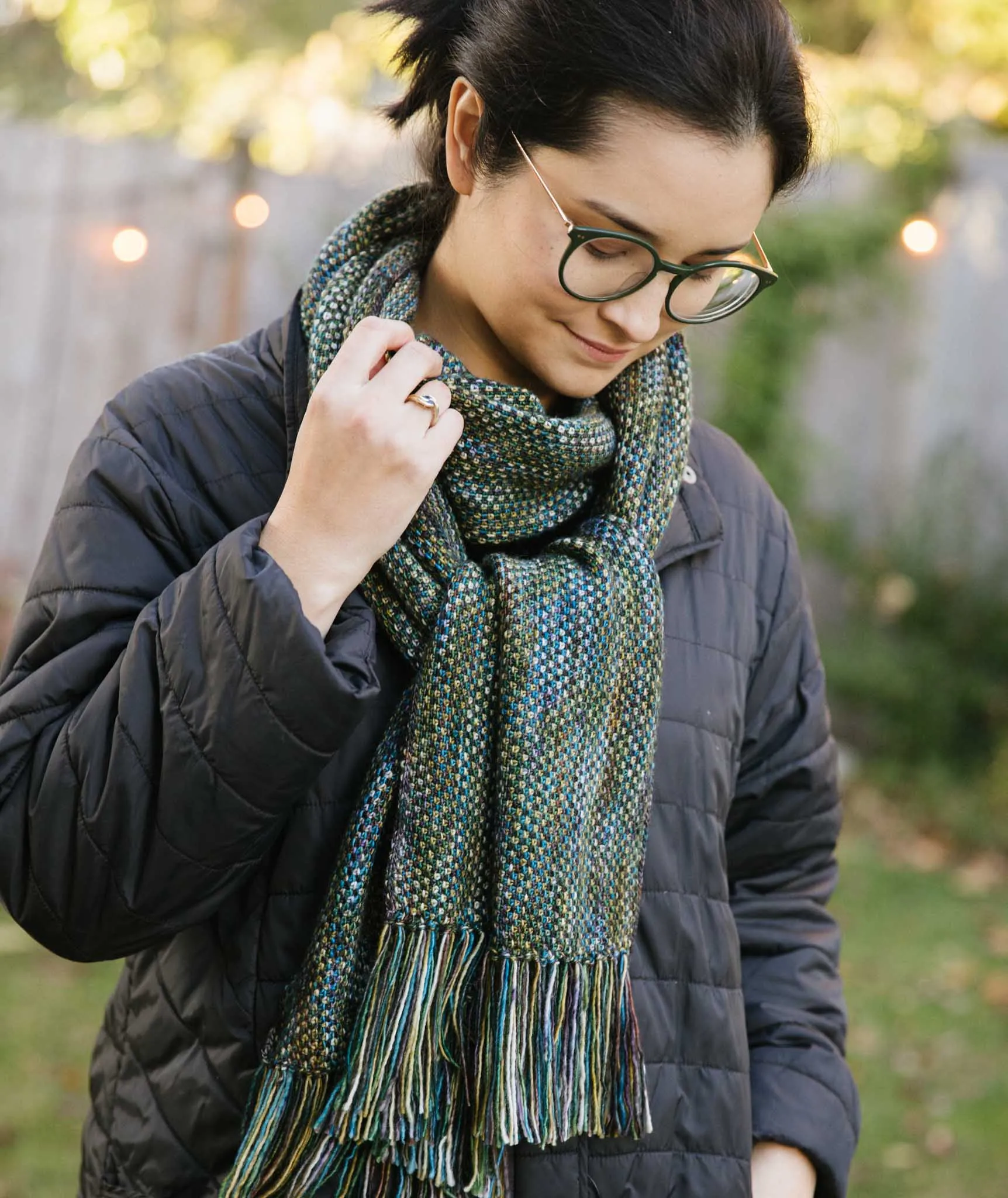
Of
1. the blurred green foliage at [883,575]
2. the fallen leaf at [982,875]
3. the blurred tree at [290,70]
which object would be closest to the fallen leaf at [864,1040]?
the fallen leaf at [982,875]

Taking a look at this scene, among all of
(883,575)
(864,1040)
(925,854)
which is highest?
(883,575)

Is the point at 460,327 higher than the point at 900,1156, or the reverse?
the point at 460,327

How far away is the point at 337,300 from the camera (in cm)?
148

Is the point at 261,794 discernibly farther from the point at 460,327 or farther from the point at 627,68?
the point at 627,68

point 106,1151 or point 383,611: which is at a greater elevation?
point 383,611

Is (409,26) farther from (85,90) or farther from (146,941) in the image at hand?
(85,90)

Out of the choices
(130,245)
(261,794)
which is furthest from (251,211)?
(261,794)

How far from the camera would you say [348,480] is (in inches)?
49.4

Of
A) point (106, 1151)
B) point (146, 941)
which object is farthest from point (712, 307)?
point (106, 1151)

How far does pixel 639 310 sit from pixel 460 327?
0.25 metres

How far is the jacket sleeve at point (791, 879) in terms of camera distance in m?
1.62

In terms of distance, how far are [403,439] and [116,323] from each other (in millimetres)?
4676

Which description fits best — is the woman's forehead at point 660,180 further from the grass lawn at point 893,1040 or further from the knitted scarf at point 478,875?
the grass lawn at point 893,1040

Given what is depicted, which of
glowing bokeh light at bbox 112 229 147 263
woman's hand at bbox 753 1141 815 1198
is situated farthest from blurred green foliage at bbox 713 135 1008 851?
woman's hand at bbox 753 1141 815 1198
